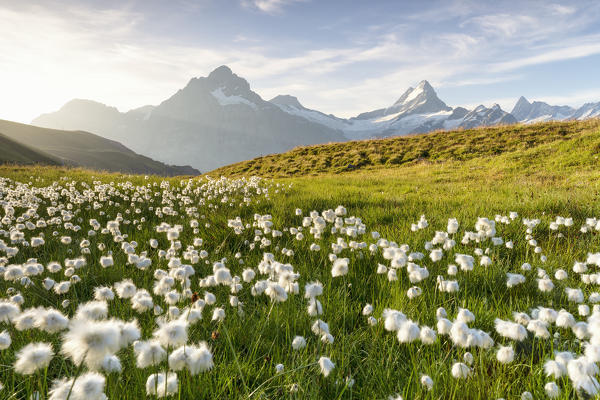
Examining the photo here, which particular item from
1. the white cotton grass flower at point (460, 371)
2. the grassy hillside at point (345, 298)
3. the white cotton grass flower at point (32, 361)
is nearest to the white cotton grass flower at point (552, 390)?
the grassy hillside at point (345, 298)

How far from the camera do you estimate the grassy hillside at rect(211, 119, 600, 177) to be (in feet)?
73.3

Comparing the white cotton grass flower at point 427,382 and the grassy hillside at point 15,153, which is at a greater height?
the grassy hillside at point 15,153

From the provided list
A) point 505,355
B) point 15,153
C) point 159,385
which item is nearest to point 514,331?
point 505,355

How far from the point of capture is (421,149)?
87.1 feet

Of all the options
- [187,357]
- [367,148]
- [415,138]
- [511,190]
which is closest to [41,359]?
[187,357]

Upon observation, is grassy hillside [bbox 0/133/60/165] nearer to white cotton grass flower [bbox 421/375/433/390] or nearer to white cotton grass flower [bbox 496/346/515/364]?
white cotton grass flower [bbox 421/375/433/390]

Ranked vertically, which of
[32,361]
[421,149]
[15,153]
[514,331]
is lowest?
[514,331]

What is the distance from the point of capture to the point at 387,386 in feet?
6.70

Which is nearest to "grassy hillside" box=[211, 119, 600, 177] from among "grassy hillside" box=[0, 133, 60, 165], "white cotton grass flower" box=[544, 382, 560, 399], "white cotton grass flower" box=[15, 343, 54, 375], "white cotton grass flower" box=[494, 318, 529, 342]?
"white cotton grass flower" box=[494, 318, 529, 342]

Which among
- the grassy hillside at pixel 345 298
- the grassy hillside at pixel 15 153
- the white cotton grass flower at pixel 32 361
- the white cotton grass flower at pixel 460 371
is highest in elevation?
the grassy hillside at pixel 15 153

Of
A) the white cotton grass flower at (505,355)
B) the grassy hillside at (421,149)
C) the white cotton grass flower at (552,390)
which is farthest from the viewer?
the grassy hillside at (421,149)

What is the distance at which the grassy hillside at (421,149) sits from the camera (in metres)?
22.3

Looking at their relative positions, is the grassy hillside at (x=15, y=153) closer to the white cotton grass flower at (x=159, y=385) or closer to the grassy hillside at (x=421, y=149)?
the grassy hillside at (x=421, y=149)

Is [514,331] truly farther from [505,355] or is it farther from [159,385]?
[159,385]
